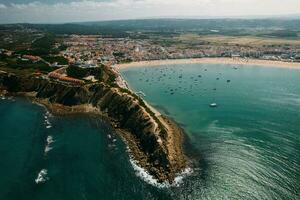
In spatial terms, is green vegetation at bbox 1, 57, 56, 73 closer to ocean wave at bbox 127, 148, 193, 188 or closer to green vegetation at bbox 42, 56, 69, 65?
green vegetation at bbox 42, 56, 69, 65

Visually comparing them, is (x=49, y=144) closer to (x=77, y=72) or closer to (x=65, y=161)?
(x=65, y=161)

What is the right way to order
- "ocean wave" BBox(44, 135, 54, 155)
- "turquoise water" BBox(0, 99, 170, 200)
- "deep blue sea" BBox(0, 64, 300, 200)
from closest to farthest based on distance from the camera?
"deep blue sea" BBox(0, 64, 300, 200), "turquoise water" BBox(0, 99, 170, 200), "ocean wave" BBox(44, 135, 54, 155)

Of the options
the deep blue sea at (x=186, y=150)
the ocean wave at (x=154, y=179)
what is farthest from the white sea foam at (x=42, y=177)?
the ocean wave at (x=154, y=179)

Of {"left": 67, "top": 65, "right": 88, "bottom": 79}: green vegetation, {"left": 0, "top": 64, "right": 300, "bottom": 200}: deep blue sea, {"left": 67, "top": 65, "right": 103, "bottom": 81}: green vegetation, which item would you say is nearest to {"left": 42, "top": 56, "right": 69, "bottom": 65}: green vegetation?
{"left": 67, "top": 65, "right": 103, "bottom": 81}: green vegetation

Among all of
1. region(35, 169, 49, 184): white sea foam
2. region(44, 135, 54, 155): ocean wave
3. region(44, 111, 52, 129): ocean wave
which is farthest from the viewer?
region(44, 111, 52, 129): ocean wave

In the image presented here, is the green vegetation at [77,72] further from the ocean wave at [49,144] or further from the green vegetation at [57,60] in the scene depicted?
the ocean wave at [49,144]

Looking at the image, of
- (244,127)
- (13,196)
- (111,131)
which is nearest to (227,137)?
(244,127)
